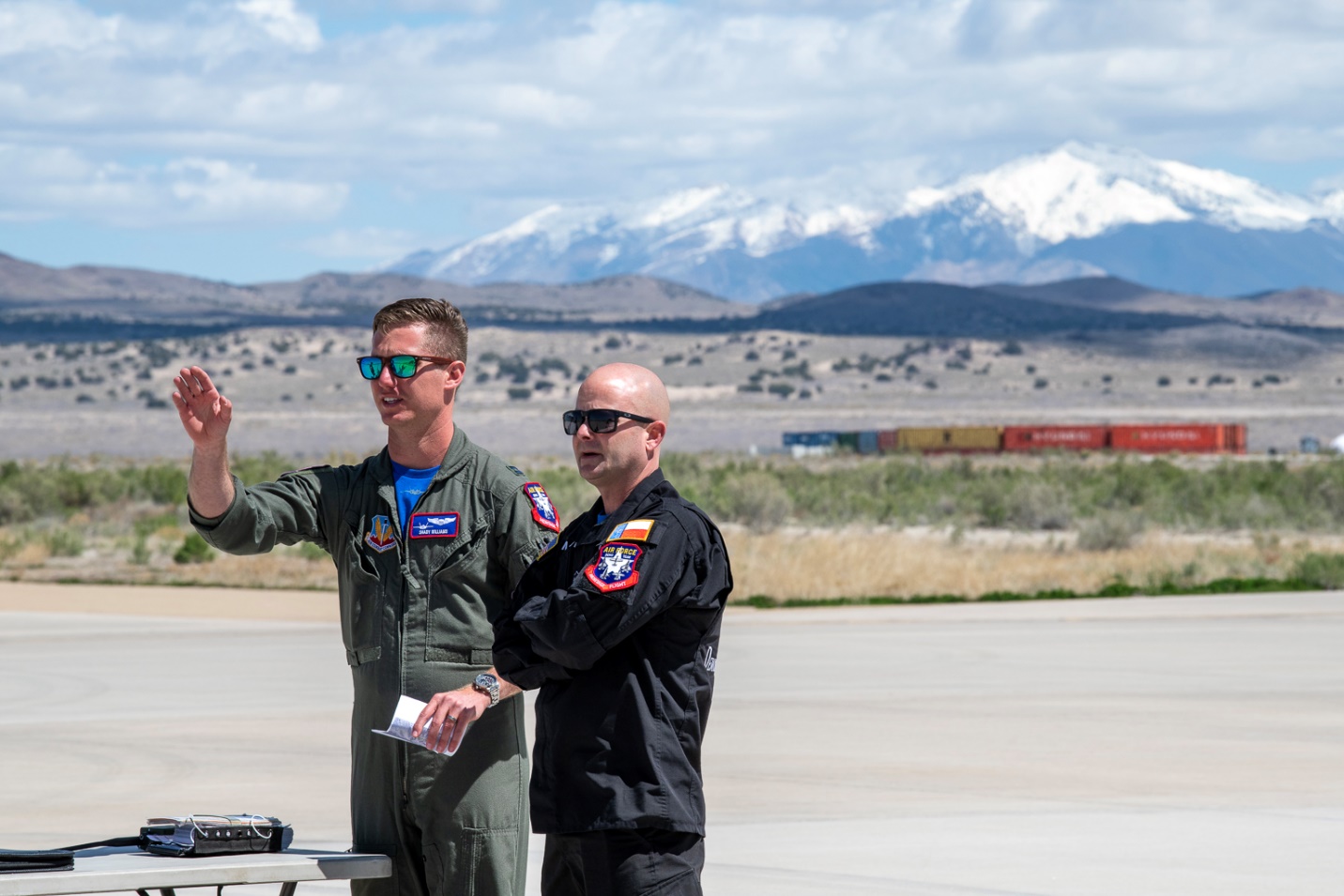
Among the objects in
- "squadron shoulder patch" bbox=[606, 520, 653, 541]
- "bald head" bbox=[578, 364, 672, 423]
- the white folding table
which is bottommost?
the white folding table

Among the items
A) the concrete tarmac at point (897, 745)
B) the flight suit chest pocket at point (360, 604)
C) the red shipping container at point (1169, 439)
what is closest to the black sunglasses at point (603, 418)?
the flight suit chest pocket at point (360, 604)

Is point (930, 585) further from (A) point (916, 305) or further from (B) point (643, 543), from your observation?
(A) point (916, 305)

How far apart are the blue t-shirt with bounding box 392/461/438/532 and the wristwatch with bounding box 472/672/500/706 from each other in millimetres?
543

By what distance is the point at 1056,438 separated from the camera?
70.1 meters

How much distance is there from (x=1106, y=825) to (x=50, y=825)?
546 centimetres

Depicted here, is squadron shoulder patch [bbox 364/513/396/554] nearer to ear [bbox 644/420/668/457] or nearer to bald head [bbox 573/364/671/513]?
bald head [bbox 573/364/671/513]

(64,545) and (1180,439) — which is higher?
(1180,439)

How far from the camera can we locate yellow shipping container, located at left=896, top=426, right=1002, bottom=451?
7116cm

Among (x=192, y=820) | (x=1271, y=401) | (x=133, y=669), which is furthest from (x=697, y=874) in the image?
(x=1271, y=401)

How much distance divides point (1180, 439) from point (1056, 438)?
14.5ft

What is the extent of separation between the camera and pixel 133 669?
17688 millimetres

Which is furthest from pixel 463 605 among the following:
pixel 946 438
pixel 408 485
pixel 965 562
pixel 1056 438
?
pixel 946 438

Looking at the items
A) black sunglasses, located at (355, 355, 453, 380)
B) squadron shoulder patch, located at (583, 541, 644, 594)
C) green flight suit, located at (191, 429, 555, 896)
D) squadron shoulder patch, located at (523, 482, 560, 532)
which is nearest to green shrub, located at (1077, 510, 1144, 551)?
squadron shoulder patch, located at (523, 482, 560, 532)

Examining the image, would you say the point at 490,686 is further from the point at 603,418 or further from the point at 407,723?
the point at 603,418
